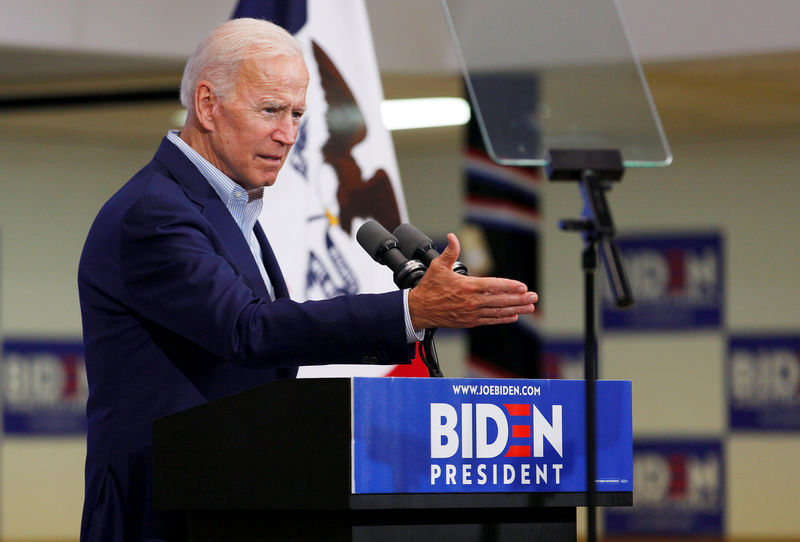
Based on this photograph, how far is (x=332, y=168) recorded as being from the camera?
326 cm

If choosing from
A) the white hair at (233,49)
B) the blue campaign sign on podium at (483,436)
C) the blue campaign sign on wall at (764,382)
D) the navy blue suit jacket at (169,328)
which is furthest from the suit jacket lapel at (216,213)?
the blue campaign sign on wall at (764,382)

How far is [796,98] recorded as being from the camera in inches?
245

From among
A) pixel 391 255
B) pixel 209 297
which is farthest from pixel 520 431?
pixel 209 297

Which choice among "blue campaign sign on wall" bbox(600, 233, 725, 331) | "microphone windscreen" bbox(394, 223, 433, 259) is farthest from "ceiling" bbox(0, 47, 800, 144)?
"microphone windscreen" bbox(394, 223, 433, 259)

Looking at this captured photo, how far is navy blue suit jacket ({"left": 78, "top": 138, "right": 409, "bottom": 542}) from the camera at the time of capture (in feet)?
4.54

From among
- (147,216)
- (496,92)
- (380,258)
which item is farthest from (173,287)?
(496,92)

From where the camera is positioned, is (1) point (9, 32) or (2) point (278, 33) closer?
(2) point (278, 33)

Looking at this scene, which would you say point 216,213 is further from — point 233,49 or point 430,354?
point 430,354

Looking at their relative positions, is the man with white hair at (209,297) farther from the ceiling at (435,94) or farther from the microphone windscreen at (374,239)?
the ceiling at (435,94)

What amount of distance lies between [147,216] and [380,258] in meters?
0.29

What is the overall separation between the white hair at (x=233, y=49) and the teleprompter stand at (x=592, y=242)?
61cm

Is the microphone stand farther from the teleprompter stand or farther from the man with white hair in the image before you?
the teleprompter stand

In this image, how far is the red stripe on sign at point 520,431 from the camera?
4.37 ft

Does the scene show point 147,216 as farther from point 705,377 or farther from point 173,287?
point 705,377
